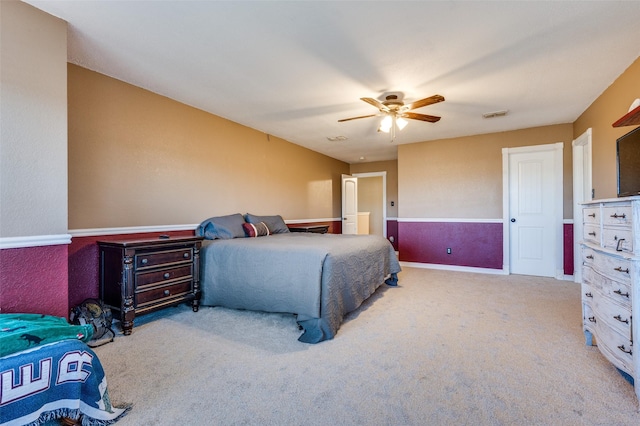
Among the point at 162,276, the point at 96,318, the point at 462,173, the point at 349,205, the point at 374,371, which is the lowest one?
the point at 374,371

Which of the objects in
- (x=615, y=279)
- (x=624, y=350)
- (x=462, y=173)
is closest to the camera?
(x=624, y=350)

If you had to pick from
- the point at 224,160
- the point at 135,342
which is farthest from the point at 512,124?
the point at 135,342

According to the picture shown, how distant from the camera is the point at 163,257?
2.85 metres

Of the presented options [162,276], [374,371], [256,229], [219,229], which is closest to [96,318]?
[162,276]

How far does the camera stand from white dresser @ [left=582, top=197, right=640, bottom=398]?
5.28ft

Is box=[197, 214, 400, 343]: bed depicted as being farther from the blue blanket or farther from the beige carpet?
the blue blanket

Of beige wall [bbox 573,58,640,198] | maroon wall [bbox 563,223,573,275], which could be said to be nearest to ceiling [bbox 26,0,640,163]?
beige wall [bbox 573,58,640,198]

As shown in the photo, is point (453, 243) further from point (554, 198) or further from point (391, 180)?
point (391, 180)

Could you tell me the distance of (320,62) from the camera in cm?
266

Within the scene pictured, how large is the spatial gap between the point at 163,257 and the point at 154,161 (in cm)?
119

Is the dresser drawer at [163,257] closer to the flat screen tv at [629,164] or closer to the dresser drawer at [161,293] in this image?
the dresser drawer at [161,293]

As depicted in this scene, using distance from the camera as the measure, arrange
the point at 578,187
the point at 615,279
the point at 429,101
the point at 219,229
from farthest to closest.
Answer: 1. the point at 578,187
2. the point at 219,229
3. the point at 429,101
4. the point at 615,279

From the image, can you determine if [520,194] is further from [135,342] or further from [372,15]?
[135,342]

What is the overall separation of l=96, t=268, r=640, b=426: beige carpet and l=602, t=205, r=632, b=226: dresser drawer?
992 mm
